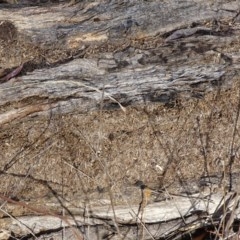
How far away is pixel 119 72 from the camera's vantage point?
4289mm

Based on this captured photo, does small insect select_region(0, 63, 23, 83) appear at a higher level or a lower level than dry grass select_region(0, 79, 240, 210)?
higher

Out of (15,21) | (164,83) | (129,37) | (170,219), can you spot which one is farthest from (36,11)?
(170,219)

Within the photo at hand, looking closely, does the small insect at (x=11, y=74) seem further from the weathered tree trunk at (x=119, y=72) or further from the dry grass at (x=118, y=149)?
the dry grass at (x=118, y=149)

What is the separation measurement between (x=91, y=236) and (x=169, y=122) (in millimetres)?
825

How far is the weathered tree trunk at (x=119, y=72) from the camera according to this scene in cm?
423

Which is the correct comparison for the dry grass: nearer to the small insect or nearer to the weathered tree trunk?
the weathered tree trunk

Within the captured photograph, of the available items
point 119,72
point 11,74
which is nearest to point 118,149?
point 119,72

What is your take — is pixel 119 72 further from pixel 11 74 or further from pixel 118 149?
pixel 11 74

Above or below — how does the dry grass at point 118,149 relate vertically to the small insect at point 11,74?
below

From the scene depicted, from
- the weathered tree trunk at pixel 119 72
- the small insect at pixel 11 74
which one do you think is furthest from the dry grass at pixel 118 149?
the small insect at pixel 11 74

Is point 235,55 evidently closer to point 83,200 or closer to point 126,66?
point 126,66

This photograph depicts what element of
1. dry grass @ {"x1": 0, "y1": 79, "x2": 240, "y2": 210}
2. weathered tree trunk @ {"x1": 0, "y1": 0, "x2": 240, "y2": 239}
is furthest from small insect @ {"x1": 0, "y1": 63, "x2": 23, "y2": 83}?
dry grass @ {"x1": 0, "y1": 79, "x2": 240, "y2": 210}

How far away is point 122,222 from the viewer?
4.27 m

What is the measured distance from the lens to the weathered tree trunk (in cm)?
423
